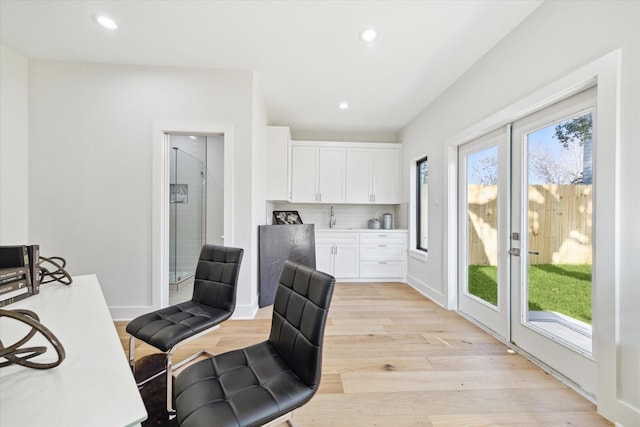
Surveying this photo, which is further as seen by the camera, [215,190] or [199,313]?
[215,190]

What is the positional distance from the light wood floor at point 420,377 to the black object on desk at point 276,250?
1.30 feet

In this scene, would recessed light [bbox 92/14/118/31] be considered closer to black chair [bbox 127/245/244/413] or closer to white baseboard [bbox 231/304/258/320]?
black chair [bbox 127/245/244/413]

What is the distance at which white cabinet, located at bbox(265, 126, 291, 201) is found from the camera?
4008 mm

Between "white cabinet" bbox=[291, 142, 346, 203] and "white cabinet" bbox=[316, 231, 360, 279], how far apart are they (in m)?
0.66

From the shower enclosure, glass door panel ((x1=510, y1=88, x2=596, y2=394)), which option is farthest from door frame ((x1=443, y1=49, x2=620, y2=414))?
the shower enclosure

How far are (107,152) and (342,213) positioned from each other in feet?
11.5

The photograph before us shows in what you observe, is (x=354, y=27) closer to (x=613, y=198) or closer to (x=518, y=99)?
(x=518, y=99)

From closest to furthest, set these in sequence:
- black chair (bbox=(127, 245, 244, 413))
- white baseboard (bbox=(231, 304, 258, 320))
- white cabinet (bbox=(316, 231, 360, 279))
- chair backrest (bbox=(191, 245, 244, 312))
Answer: black chair (bbox=(127, 245, 244, 413))
chair backrest (bbox=(191, 245, 244, 312))
white baseboard (bbox=(231, 304, 258, 320))
white cabinet (bbox=(316, 231, 360, 279))

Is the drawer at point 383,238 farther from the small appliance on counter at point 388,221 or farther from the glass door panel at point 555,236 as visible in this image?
the glass door panel at point 555,236

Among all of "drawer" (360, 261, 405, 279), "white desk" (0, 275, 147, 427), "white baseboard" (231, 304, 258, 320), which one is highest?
"white desk" (0, 275, 147, 427)

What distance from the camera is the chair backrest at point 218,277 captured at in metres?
1.76

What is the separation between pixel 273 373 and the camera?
116 centimetres

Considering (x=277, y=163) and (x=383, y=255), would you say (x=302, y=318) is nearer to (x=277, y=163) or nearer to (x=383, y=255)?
(x=277, y=163)

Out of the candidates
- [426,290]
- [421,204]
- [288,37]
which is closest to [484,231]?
[426,290]
